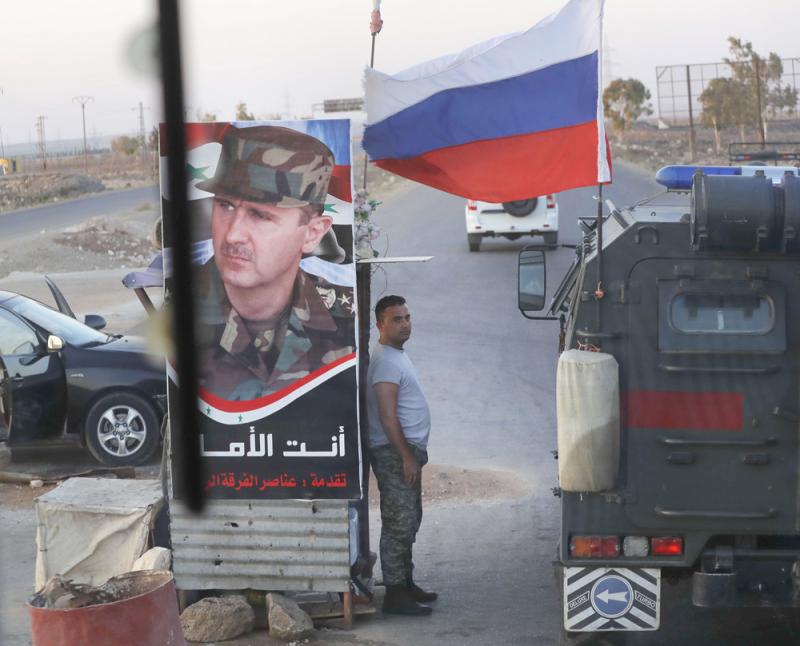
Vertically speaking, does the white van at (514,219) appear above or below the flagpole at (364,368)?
above

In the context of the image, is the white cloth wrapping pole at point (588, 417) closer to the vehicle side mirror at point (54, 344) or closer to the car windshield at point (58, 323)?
the vehicle side mirror at point (54, 344)

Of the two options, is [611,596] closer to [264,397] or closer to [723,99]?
[264,397]

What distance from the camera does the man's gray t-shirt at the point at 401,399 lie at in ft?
22.8

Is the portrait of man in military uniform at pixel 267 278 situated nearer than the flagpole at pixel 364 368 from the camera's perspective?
Yes

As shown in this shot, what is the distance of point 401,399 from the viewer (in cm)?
698

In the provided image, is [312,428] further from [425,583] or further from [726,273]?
[726,273]

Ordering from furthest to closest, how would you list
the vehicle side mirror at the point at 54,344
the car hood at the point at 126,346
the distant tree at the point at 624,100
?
the distant tree at the point at 624,100, the car hood at the point at 126,346, the vehicle side mirror at the point at 54,344

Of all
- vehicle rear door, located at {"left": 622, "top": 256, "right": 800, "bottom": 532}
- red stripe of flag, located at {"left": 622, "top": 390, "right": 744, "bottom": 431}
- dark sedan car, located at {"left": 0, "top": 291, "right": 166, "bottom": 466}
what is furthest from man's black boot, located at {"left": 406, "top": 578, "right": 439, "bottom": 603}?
dark sedan car, located at {"left": 0, "top": 291, "right": 166, "bottom": 466}

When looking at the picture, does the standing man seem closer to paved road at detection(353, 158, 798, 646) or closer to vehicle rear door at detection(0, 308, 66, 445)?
paved road at detection(353, 158, 798, 646)

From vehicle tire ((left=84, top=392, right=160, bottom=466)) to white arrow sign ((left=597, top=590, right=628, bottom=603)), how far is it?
632 cm

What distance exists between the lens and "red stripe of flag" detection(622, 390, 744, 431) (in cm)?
561

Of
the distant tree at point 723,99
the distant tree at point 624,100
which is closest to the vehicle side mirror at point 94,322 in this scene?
the distant tree at point 723,99

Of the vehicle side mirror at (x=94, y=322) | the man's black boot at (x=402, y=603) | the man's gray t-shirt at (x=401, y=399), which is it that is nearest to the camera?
the man's gray t-shirt at (x=401, y=399)

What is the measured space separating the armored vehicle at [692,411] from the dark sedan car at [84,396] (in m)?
6.34
